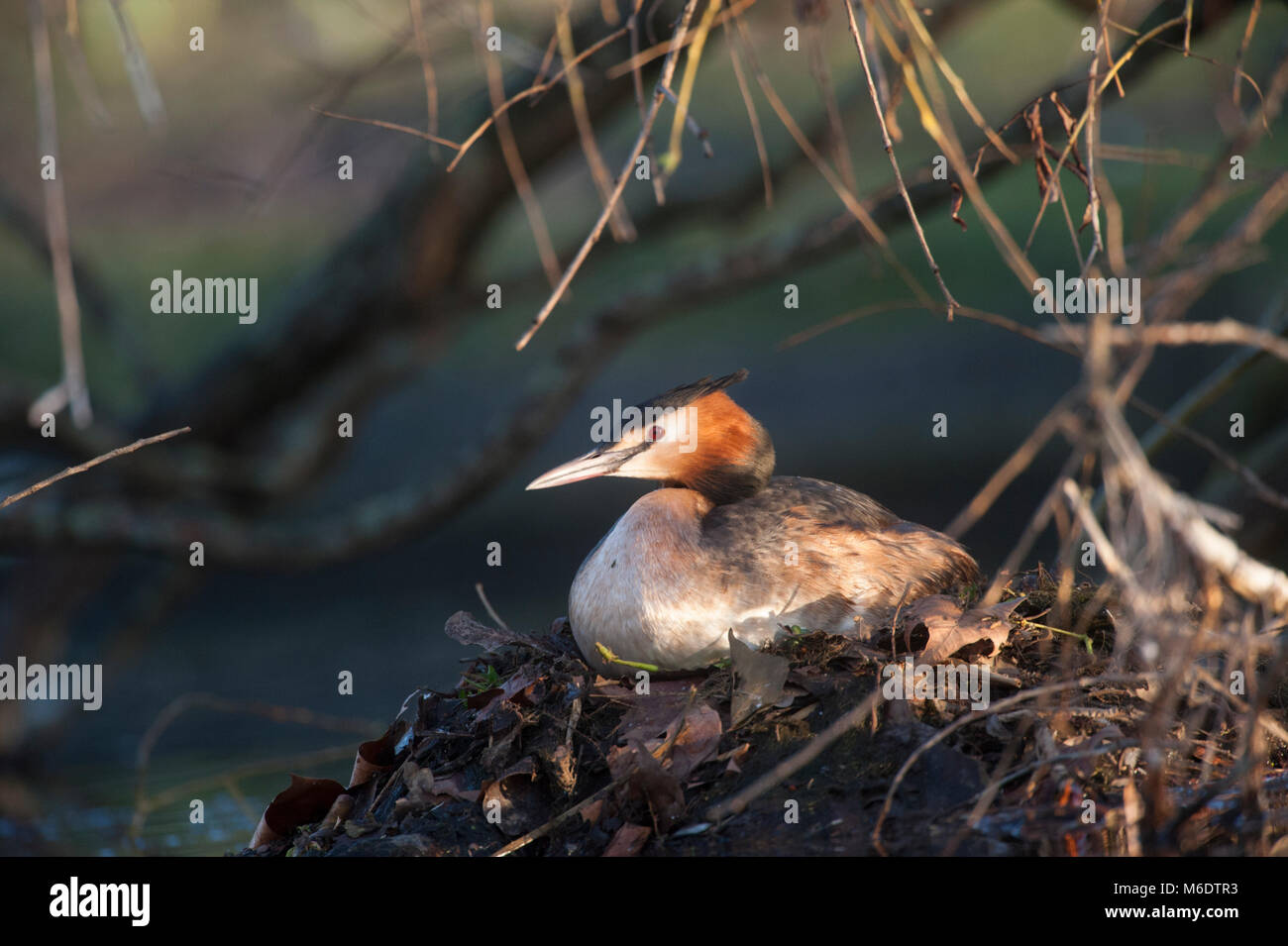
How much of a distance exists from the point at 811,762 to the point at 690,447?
63.4 inches

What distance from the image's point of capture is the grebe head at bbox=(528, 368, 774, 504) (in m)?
4.38

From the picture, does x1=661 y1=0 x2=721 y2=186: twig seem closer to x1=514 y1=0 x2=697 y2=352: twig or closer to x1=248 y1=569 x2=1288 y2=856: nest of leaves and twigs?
x1=514 y1=0 x2=697 y2=352: twig

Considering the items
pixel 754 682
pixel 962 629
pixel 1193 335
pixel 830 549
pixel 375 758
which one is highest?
pixel 1193 335

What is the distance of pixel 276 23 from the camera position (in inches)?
298

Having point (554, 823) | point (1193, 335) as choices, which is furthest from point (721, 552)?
point (1193, 335)

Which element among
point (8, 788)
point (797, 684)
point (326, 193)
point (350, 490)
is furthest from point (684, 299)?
point (326, 193)

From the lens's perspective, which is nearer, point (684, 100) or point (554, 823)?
point (684, 100)

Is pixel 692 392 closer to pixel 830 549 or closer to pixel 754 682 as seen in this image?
pixel 830 549

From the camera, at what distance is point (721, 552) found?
4070mm

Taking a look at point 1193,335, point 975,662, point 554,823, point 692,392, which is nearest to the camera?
point 1193,335

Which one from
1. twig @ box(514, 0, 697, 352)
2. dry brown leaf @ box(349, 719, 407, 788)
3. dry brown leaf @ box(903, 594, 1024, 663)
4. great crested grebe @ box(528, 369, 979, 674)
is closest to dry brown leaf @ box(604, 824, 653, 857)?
great crested grebe @ box(528, 369, 979, 674)

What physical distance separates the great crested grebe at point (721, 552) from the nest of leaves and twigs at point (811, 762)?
16 centimetres

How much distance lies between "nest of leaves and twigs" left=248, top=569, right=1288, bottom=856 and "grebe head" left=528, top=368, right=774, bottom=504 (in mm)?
834

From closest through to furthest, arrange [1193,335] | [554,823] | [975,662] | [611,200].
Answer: [1193,335] < [611,200] < [554,823] < [975,662]
